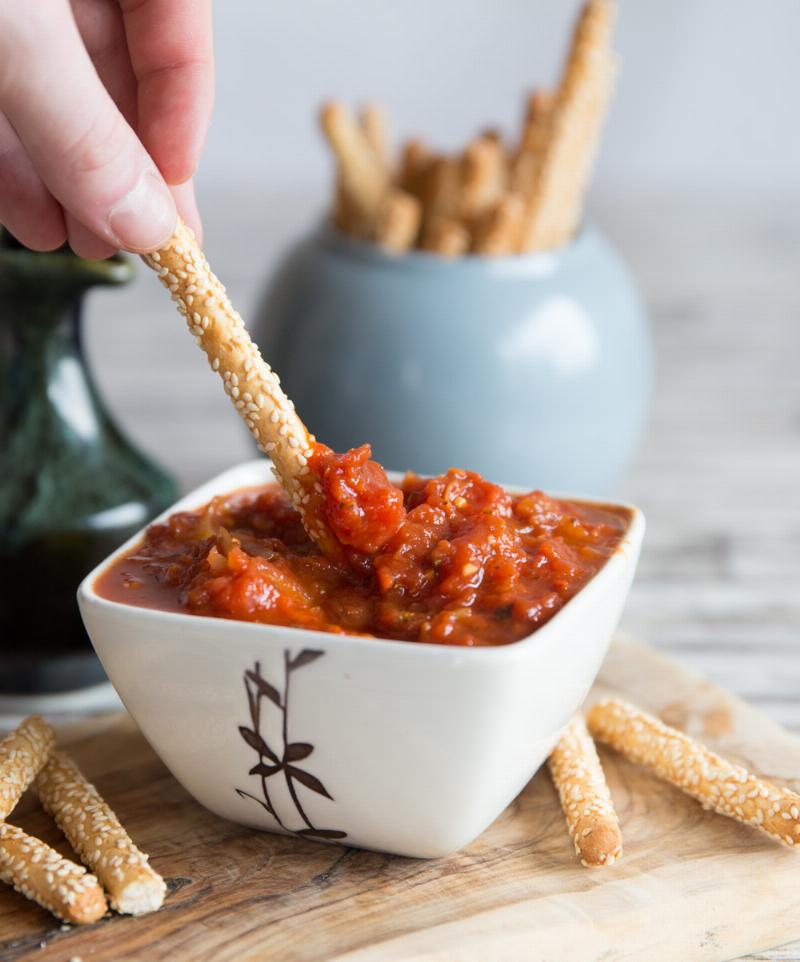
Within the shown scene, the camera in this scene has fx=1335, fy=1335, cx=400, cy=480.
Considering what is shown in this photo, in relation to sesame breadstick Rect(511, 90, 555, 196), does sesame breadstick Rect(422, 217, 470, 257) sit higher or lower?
lower

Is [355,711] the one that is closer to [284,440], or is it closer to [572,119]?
[284,440]

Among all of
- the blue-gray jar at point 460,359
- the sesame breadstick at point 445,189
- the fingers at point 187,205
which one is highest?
the fingers at point 187,205

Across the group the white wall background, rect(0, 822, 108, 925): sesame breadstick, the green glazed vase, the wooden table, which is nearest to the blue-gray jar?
the wooden table

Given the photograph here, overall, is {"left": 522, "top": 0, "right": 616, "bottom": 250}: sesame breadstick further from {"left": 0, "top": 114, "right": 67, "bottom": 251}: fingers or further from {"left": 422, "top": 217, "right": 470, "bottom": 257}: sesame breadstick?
{"left": 0, "top": 114, "right": 67, "bottom": 251}: fingers

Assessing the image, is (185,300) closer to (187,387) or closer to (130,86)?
(130,86)

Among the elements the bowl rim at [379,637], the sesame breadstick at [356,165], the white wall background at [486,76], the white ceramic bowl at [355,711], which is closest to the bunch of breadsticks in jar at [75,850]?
the white ceramic bowl at [355,711]

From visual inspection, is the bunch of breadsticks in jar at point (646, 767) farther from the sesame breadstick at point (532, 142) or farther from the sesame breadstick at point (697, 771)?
the sesame breadstick at point (532, 142)
